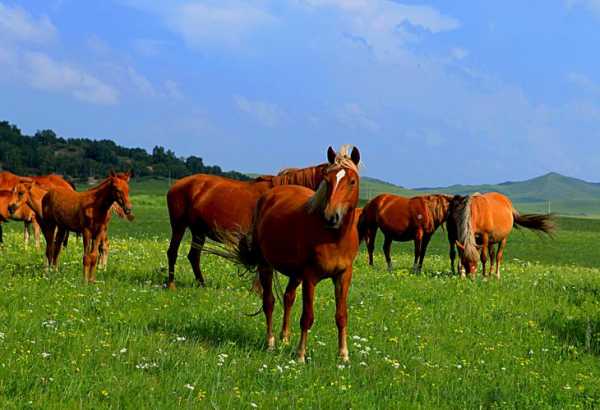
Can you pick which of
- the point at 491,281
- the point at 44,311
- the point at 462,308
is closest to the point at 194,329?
the point at 44,311

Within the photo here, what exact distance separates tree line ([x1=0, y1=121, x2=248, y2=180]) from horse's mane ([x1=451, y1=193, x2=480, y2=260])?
112m

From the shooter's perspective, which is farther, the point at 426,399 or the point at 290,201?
the point at 290,201

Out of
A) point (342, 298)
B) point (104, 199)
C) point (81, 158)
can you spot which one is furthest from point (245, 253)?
point (81, 158)

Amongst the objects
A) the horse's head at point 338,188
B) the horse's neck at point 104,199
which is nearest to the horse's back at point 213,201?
the horse's neck at point 104,199

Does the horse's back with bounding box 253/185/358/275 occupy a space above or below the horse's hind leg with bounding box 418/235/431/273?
above

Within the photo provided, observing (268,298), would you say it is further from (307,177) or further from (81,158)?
(81,158)

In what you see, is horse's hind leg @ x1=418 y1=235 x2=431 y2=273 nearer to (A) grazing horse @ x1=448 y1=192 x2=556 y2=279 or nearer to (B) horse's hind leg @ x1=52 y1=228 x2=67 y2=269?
(A) grazing horse @ x1=448 y1=192 x2=556 y2=279

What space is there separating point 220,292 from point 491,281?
281 inches

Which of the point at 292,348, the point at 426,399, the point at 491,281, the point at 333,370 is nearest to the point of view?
the point at 426,399

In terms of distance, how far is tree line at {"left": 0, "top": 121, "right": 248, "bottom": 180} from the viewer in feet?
440

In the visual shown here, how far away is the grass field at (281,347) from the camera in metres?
6.83

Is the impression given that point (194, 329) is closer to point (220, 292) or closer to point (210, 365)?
point (210, 365)

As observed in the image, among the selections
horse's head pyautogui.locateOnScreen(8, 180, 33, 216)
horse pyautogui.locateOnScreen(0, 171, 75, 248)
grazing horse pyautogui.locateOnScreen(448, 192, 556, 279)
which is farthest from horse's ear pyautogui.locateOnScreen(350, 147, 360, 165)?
horse's head pyautogui.locateOnScreen(8, 180, 33, 216)

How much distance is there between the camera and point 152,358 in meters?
7.83
